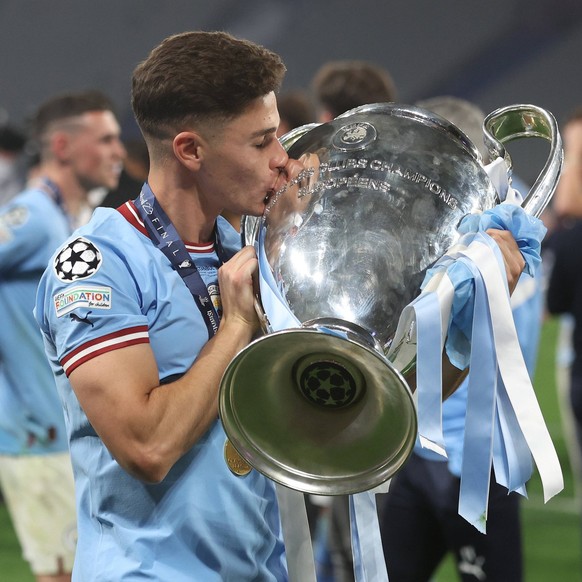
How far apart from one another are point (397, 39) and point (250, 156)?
13623 mm

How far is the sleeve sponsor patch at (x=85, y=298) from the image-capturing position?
84.8 inches

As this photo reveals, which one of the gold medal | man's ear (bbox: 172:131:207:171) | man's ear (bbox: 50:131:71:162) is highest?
man's ear (bbox: 172:131:207:171)

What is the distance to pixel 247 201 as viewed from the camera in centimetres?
227

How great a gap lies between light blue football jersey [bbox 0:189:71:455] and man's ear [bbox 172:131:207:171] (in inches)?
95.5

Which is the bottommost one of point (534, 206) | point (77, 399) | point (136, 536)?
point (136, 536)

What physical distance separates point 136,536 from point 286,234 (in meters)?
0.65

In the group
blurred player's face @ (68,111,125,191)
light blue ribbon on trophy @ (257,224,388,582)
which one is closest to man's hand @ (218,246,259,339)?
light blue ribbon on trophy @ (257,224,388,582)

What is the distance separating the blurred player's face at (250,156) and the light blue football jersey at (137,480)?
196 mm

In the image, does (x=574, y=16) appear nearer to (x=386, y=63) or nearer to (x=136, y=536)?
(x=386, y=63)

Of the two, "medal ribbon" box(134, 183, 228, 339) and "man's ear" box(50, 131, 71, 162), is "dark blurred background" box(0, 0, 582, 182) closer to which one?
"man's ear" box(50, 131, 71, 162)

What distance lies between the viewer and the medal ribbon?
2.28m

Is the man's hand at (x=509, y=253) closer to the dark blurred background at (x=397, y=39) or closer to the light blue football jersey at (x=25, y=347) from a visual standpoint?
the light blue football jersey at (x=25, y=347)

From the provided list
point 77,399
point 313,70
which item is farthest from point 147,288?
point 313,70

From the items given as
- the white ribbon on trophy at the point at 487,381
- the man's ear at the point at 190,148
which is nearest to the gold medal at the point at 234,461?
the white ribbon on trophy at the point at 487,381
